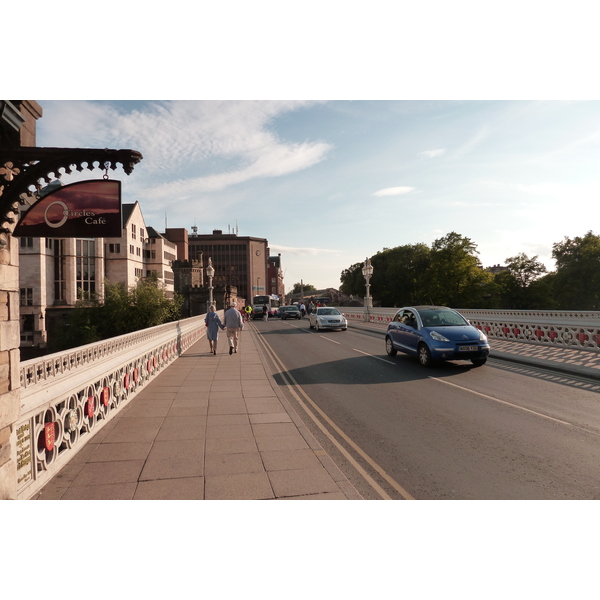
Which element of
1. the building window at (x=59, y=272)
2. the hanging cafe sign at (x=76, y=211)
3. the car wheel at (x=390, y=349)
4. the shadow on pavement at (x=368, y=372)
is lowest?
the shadow on pavement at (x=368, y=372)

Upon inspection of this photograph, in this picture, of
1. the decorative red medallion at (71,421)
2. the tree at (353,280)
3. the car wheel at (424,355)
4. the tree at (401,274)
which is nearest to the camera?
the decorative red medallion at (71,421)

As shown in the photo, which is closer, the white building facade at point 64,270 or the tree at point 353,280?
the white building facade at point 64,270

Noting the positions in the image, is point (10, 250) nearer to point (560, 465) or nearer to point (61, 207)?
point (61, 207)

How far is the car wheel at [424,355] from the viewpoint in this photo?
1221cm

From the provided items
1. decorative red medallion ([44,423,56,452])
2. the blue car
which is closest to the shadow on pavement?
the blue car

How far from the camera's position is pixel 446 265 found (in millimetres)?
58031

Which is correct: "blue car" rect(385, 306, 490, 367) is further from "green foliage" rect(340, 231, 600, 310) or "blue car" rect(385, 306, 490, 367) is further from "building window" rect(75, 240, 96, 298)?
"building window" rect(75, 240, 96, 298)

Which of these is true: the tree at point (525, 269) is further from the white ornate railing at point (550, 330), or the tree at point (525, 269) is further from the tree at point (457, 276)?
the white ornate railing at point (550, 330)

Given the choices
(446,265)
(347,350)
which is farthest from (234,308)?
(446,265)

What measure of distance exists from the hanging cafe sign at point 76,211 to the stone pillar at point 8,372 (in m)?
0.32

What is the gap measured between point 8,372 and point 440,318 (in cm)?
1127

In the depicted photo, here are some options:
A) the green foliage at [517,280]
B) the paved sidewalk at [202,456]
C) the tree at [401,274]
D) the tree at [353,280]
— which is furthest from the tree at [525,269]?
the paved sidewalk at [202,456]

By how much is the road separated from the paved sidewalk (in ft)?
1.45

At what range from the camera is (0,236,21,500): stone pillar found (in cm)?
393
